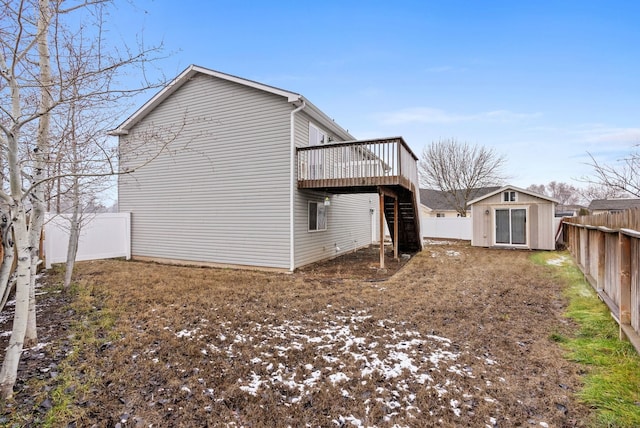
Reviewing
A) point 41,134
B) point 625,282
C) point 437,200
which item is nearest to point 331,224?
point 625,282

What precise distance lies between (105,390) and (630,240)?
20.3 ft

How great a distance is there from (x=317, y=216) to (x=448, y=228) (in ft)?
44.5

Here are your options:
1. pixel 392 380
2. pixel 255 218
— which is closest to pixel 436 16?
pixel 255 218

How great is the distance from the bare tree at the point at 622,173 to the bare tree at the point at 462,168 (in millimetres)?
20416

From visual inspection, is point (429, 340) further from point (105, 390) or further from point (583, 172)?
point (583, 172)

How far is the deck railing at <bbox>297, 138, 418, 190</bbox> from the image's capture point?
8.71 metres

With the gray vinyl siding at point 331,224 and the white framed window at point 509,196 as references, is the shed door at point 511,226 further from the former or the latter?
the gray vinyl siding at point 331,224

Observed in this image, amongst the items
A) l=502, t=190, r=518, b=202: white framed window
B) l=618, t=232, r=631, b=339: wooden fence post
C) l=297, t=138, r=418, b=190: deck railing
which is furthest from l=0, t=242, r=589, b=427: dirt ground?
l=502, t=190, r=518, b=202: white framed window

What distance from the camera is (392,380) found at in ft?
10.2

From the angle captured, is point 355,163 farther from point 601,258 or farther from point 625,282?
point 625,282

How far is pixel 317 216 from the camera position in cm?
1077

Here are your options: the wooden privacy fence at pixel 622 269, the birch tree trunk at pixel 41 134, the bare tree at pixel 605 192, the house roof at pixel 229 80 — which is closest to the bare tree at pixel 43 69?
the birch tree trunk at pixel 41 134

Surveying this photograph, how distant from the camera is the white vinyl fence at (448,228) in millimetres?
20094

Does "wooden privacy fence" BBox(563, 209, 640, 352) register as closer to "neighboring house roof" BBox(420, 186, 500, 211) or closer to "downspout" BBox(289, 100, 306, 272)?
"downspout" BBox(289, 100, 306, 272)
